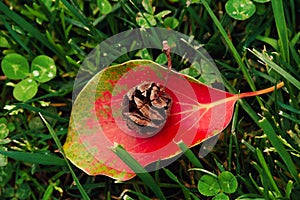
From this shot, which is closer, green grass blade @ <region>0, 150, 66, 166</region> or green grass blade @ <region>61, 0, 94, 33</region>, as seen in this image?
green grass blade @ <region>0, 150, 66, 166</region>

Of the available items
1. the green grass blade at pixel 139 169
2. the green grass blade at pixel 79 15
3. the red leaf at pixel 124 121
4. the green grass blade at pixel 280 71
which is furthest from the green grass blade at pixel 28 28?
the green grass blade at pixel 280 71

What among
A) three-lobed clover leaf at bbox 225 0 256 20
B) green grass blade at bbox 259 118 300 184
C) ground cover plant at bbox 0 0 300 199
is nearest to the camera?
green grass blade at bbox 259 118 300 184

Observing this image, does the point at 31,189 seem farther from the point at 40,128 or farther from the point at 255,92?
the point at 255,92

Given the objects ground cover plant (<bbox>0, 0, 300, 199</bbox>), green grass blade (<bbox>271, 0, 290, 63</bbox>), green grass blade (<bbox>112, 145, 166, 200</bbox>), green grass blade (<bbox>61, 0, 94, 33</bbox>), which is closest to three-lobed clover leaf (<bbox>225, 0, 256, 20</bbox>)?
ground cover plant (<bbox>0, 0, 300, 199</bbox>)

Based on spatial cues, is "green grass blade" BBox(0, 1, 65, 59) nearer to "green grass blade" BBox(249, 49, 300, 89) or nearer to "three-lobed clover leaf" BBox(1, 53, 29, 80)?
"three-lobed clover leaf" BBox(1, 53, 29, 80)

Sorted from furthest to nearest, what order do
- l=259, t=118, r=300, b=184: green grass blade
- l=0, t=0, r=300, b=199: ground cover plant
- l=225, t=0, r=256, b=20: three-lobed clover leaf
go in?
l=225, t=0, r=256, b=20: three-lobed clover leaf → l=0, t=0, r=300, b=199: ground cover plant → l=259, t=118, r=300, b=184: green grass blade

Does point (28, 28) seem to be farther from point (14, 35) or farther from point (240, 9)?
point (240, 9)
